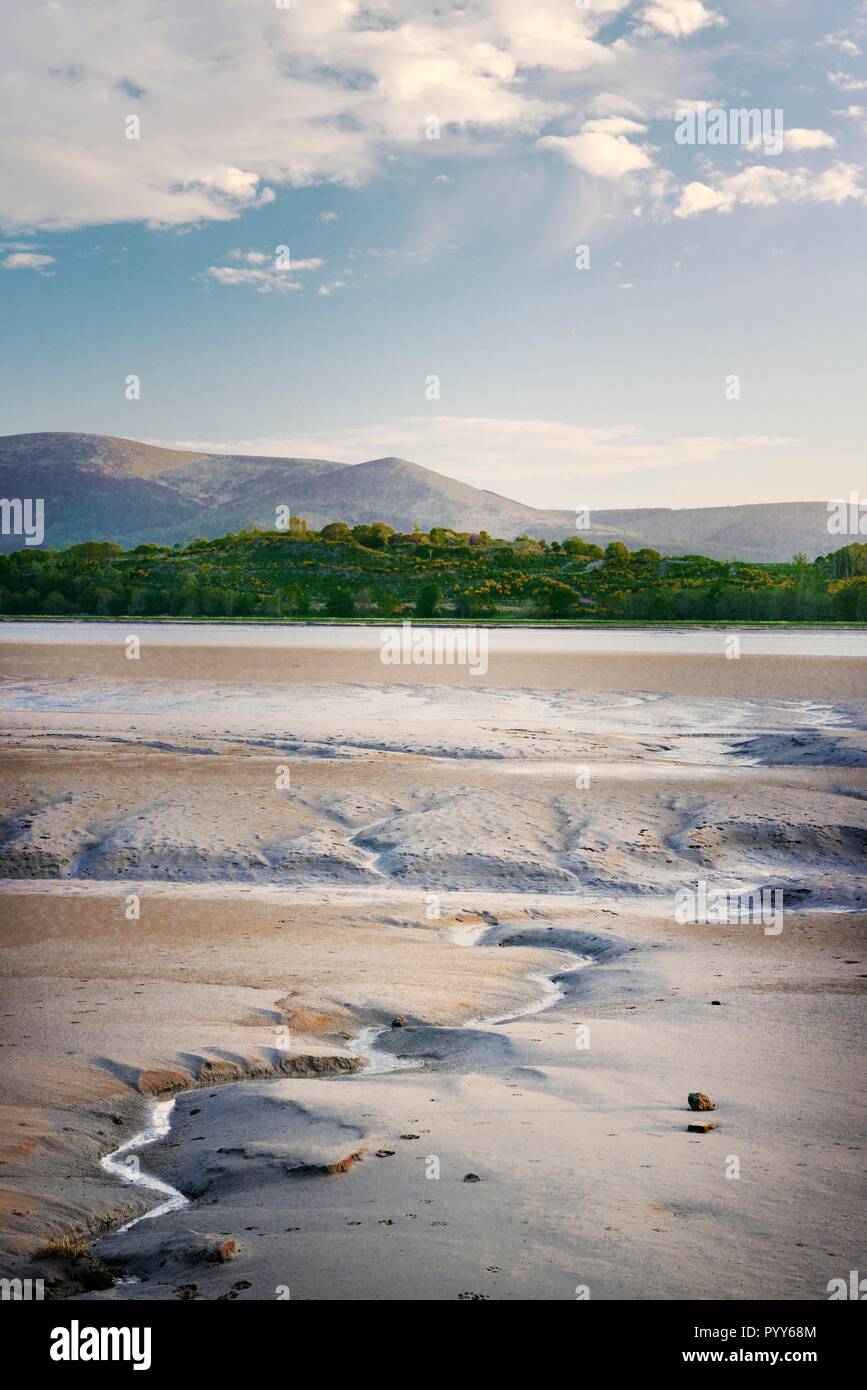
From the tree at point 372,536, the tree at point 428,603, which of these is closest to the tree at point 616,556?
the tree at point 372,536

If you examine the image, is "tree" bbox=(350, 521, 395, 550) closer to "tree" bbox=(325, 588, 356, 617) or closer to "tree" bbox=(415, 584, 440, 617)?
"tree" bbox=(415, 584, 440, 617)

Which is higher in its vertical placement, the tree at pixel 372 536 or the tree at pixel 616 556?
the tree at pixel 372 536

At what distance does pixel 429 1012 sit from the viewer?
312 inches

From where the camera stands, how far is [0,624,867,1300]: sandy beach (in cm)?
432

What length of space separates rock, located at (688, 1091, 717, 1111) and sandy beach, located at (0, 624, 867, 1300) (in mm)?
58

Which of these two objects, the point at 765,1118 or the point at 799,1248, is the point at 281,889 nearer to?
the point at 765,1118

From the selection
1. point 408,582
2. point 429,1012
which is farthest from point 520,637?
point 429,1012

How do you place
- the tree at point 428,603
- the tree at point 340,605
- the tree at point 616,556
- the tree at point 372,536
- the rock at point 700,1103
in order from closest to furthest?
1. the rock at point 700,1103
2. the tree at point 340,605
3. the tree at point 428,603
4. the tree at point 616,556
5. the tree at point 372,536

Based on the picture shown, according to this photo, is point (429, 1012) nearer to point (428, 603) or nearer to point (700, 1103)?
point (700, 1103)

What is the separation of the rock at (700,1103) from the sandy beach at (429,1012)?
6cm

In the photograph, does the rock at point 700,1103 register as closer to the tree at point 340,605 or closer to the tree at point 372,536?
the tree at point 340,605

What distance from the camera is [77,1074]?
634 centimetres

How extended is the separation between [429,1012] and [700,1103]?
8.34 ft

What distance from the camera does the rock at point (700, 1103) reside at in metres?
5.71
